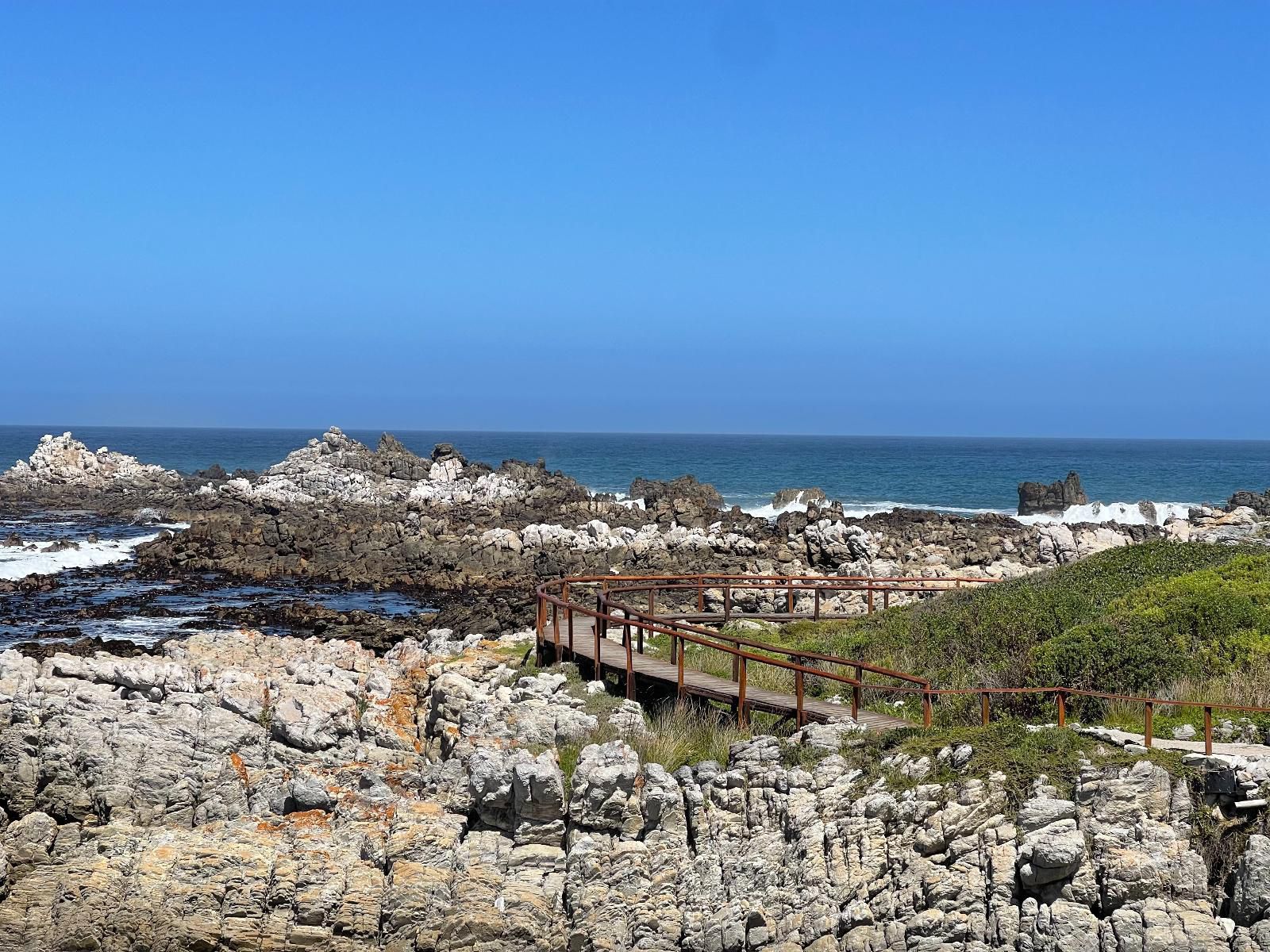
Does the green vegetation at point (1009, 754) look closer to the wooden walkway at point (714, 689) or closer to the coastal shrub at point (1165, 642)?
the wooden walkway at point (714, 689)

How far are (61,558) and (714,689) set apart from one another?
36.5m

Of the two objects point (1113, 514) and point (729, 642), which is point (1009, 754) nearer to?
point (729, 642)

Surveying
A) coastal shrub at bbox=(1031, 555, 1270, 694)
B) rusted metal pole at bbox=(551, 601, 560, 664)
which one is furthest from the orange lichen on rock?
coastal shrub at bbox=(1031, 555, 1270, 694)

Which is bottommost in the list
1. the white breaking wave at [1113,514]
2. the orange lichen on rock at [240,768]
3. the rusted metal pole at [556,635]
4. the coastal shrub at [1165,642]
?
the white breaking wave at [1113,514]

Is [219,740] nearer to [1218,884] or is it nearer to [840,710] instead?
[840,710]

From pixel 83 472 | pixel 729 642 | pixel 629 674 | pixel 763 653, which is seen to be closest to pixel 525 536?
pixel 763 653

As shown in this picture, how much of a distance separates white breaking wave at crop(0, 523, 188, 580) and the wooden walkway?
95.7ft

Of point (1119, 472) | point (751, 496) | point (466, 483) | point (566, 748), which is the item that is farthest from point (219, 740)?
point (1119, 472)

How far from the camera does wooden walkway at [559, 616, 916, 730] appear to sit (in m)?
13.2

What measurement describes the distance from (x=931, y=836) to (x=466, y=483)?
165 ft

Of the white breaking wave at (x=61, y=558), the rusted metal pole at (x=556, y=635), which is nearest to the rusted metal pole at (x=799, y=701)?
the rusted metal pole at (x=556, y=635)

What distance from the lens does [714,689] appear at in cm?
1447

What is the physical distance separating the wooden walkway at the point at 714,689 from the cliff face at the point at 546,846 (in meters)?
1.04

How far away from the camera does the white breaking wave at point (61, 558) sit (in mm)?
40469
